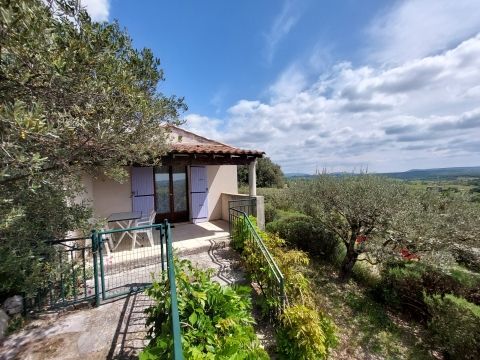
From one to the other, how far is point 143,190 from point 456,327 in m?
9.09

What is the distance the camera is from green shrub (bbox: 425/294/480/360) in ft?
14.7

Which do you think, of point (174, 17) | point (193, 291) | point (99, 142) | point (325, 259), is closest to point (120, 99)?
point (99, 142)

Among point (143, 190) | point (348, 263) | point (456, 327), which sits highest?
point (143, 190)

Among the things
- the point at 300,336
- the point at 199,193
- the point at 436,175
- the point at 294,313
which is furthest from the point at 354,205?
the point at 436,175

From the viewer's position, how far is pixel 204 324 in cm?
242

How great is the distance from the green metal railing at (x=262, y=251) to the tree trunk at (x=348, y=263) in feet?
11.0

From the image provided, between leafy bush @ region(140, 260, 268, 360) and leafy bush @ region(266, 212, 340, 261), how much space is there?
550cm

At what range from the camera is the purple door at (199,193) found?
934cm

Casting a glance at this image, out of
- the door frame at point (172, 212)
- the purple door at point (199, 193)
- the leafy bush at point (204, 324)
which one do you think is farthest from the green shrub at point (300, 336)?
the door frame at point (172, 212)

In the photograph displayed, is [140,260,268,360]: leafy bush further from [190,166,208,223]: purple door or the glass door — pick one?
the glass door

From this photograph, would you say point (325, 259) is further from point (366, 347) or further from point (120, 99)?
point (120, 99)

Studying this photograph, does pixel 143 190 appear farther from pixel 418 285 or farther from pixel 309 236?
pixel 418 285

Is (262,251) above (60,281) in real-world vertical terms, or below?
above

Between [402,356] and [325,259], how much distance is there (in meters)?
3.64
